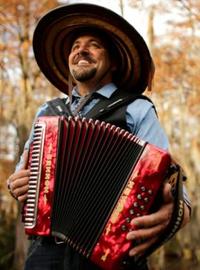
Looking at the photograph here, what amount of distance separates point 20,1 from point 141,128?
25.3ft

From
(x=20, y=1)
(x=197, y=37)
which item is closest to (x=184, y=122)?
(x=197, y=37)

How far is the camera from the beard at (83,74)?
2445mm

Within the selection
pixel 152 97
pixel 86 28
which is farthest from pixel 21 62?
pixel 86 28

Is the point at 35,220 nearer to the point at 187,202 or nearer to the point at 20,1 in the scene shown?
the point at 187,202

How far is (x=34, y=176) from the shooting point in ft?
7.11

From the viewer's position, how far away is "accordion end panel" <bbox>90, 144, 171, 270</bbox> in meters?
1.99

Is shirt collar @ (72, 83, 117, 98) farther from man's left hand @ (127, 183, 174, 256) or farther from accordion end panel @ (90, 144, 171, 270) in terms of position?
man's left hand @ (127, 183, 174, 256)

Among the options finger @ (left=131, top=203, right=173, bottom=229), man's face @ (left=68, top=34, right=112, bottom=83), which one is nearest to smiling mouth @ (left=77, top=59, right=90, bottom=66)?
man's face @ (left=68, top=34, right=112, bottom=83)

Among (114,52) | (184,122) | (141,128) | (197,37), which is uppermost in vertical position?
(197,37)

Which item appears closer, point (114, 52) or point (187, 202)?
point (187, 202)

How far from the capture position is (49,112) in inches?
95.3

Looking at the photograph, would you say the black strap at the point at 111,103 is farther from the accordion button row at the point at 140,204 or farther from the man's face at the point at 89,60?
the accordion button row at the point at 140,204

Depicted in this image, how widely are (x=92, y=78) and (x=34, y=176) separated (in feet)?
1.90

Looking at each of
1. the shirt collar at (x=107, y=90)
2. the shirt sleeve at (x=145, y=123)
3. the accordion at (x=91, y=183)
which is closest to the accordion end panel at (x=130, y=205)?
the accordion at (x=91, y=183)
